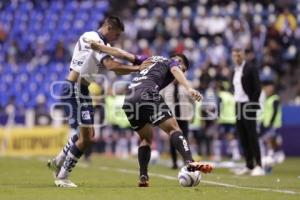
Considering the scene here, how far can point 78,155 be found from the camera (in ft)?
40.5

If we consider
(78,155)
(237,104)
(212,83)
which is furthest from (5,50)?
(78,155)

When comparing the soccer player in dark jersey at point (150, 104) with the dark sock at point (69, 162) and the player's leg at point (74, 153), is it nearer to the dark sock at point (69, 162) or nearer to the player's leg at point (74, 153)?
the player's leg at point (74, 153)

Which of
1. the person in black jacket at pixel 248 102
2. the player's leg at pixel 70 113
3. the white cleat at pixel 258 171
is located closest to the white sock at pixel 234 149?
the person in black jacket at pixel 248 102

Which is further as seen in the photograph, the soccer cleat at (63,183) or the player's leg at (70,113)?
the player's leg at (70,113)

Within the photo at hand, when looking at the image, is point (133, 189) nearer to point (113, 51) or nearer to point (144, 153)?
point (144, 153)

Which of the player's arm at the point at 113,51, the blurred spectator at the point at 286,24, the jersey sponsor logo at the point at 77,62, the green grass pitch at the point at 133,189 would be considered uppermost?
the blurred spectator at the point at 286,24

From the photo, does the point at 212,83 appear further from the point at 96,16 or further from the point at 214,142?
the point at 96,16

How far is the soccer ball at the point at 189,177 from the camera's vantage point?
453 inches

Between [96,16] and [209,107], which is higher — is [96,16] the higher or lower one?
the higher one

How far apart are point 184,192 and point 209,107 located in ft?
38.3

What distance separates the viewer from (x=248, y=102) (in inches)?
650

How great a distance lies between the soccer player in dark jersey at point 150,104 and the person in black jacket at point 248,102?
4.50 m

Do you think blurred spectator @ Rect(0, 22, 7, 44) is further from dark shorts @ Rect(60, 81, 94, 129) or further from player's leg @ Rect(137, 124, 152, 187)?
player's leg @ Rect(137, 124, 152, 187)

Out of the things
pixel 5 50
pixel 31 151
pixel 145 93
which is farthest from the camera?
pixel 5 50
